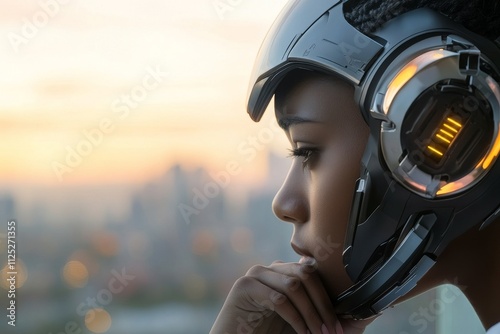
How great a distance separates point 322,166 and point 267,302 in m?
0.22

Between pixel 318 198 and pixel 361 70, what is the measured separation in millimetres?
177

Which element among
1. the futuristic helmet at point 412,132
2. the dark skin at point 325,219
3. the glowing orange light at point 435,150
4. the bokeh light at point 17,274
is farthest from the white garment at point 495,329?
the bokeh light at point 17,274

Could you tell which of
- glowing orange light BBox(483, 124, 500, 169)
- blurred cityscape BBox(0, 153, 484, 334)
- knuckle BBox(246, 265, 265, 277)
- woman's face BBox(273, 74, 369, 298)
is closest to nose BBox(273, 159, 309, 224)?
woman's face BBox(273, 74, 369, 298)

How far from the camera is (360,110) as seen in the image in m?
0.83

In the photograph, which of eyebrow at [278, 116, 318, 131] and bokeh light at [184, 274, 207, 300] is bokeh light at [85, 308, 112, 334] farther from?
eyebrow at [278, 116, 318, 131]

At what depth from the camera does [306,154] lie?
93 centimetres

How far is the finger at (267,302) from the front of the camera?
39.0 inches

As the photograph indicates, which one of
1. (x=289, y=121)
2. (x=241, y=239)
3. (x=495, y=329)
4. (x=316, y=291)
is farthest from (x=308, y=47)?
(x=241, y=239)

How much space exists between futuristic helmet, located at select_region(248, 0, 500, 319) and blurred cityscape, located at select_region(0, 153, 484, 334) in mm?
475

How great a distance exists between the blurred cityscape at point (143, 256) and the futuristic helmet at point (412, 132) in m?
0.47

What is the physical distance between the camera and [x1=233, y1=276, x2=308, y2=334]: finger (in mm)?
991

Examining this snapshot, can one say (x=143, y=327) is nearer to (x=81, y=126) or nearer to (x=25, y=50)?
(x=81, y=126)

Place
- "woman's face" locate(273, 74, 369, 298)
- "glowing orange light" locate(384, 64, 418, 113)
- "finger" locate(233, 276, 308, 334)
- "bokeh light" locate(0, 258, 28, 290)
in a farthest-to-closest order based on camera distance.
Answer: "bokeh light" locate(0, 258, 28, 290) → "finger" locate(233, 276, 308, 334) → "woman's face" locate(273, 74, 369, 298) → "glowing orange light" locate(384, 64, 418, 113)

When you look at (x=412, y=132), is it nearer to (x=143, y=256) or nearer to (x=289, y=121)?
(x=289, y=121)
